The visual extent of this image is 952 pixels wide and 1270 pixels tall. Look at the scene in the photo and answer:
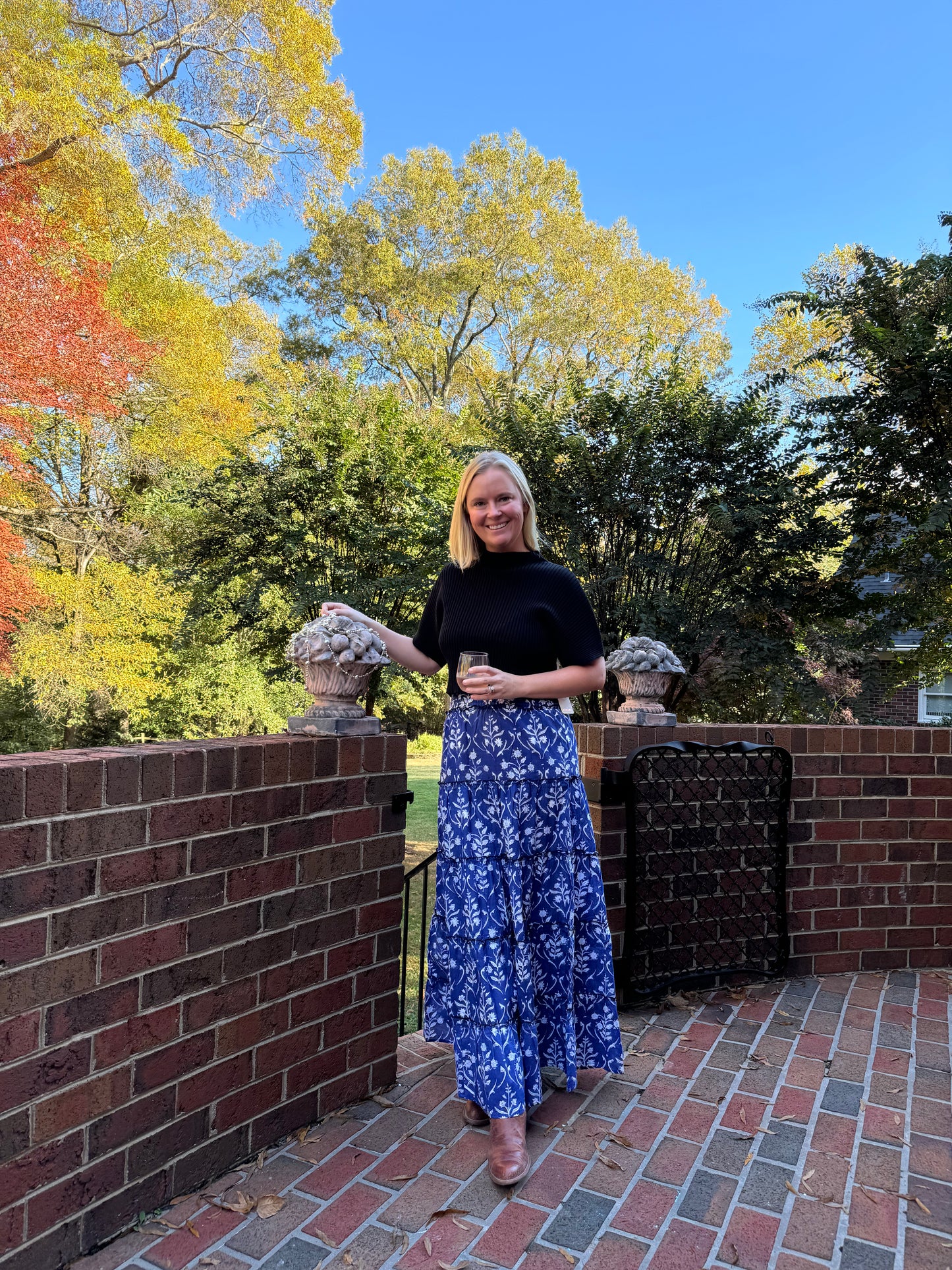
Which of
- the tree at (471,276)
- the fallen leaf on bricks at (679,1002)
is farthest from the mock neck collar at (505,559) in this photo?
the tree at (471,276)

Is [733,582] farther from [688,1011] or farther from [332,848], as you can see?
[332,848]

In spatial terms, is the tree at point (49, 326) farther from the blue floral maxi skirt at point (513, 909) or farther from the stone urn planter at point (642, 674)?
the blue floral maxi skirt at point (513, 909)

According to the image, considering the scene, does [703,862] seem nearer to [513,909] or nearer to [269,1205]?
[513,909]

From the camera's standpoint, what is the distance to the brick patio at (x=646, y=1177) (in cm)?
178

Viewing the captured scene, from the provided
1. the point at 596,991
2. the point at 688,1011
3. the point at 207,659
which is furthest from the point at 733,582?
the point at 207,659

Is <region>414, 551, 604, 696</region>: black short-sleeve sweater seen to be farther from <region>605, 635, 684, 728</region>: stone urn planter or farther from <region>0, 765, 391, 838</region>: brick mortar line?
<region>605, 635, 684, 728</region>: stone urn planter

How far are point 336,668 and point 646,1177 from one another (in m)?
1.58

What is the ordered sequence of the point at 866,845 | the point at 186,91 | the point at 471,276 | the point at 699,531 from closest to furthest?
the point at 866,845 → the point at 699,531 → the point at 186,91 → the point at 471,276

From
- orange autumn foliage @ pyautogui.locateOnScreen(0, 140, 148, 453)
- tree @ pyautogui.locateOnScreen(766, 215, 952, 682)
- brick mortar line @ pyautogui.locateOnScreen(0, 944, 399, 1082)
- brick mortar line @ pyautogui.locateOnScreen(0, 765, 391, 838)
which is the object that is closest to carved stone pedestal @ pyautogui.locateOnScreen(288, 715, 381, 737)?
brick mortar line @ pyautogui.locateOnScreen(0, 765, 391, 838)

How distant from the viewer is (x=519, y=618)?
2.24 meters

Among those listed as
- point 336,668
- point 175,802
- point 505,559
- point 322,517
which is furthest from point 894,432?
point 322,517

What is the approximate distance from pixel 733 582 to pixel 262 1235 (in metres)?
5.78

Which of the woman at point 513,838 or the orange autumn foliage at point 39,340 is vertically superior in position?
the orange autumn foliage at point 39,340

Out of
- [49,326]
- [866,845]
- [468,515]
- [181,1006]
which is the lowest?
[181,1006]
